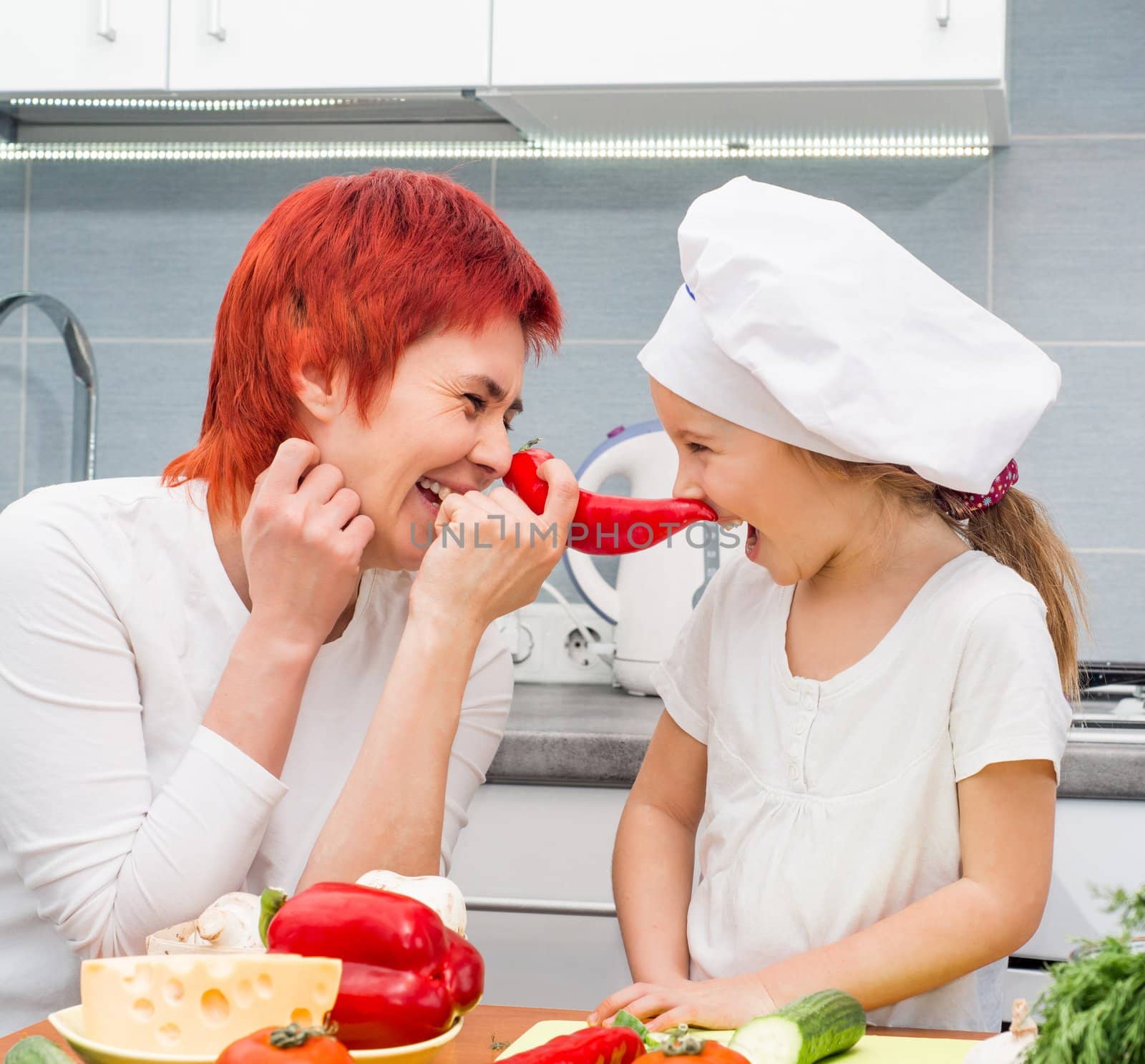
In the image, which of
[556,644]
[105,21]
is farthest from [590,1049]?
→ [105,21]

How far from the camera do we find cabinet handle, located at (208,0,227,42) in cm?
184

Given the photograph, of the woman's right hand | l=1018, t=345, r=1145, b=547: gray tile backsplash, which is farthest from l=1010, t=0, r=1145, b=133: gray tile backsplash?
the woman's right hand

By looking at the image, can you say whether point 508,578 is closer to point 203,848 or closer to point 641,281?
point 203,848

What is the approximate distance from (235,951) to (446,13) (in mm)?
1458

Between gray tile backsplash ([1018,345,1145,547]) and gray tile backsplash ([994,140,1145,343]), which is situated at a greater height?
gray tile backsplash ([994,140,1145,343])

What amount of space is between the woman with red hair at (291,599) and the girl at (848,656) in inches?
7.0

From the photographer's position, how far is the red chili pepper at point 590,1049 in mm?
592

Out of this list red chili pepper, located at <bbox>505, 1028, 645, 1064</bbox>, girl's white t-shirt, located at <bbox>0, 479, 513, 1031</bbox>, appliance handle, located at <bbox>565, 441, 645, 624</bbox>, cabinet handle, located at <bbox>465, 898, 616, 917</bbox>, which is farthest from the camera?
appliance handle, located at <bbox>565, 441, 645, 624</bbox>

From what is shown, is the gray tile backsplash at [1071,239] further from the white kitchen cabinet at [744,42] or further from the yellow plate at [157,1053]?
the yellow plate at [157,1053]

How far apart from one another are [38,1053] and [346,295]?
69 centimetres

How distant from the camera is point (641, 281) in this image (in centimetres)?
216

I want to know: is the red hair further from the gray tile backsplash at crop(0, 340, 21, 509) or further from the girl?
the gray tile backsplash at crop(0, 340, 21, 509)

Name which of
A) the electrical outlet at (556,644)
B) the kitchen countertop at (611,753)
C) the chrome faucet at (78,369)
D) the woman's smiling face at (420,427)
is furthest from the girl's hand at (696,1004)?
the chrome faucet at (78,369)

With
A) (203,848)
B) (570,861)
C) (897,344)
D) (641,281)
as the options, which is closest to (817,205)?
(897,344)
